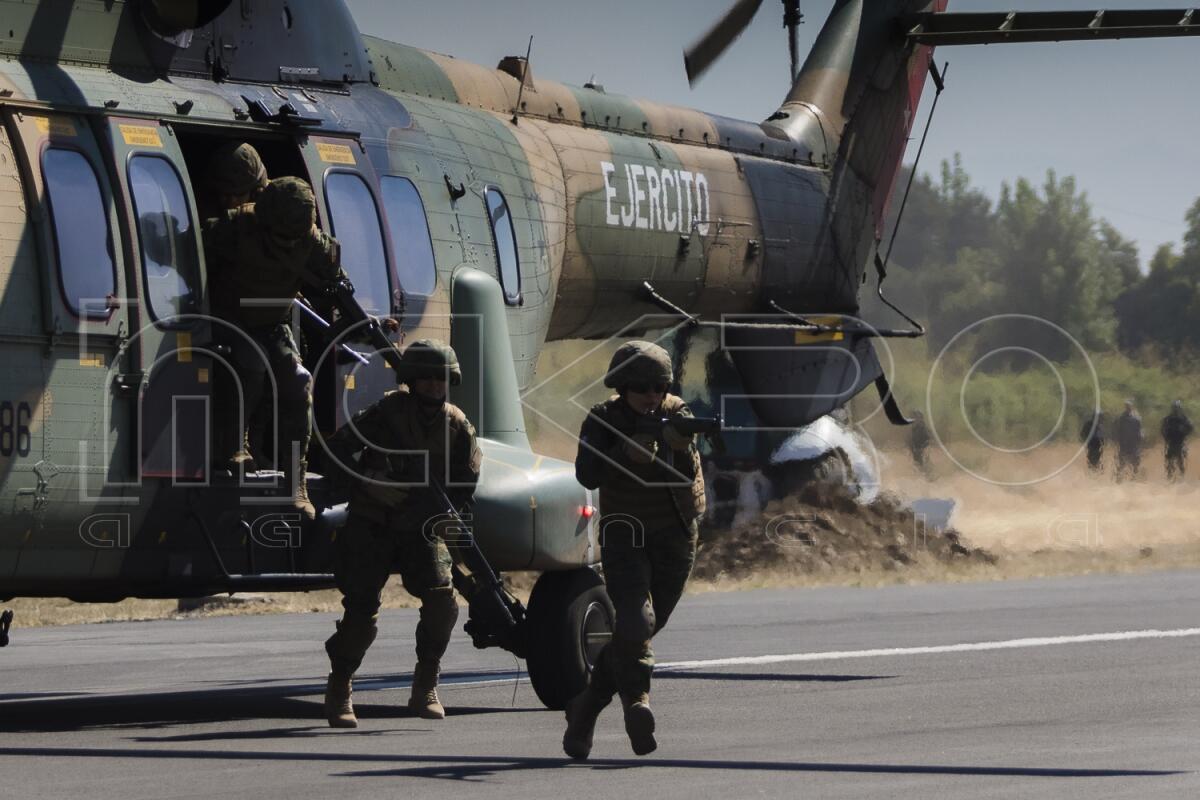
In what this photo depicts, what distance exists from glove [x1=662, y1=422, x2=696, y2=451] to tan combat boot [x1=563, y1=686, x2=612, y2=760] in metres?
1.10

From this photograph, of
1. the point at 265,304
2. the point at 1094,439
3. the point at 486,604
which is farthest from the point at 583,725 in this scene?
the point at 1094,439

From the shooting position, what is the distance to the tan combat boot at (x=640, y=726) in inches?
347

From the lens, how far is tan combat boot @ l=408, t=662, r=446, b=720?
35.7ft

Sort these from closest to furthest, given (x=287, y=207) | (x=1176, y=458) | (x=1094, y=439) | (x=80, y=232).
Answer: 1. (x=80, y=232)
2. (x=287, y=207)
3. (x=1176, y=458)
4. (x=1094, y=439)

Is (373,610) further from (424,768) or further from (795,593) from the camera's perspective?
(795,593)

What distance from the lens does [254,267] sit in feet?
35.3

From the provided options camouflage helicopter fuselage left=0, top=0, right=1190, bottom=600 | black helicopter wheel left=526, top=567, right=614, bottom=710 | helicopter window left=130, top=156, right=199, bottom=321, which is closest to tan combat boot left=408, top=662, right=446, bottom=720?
black helicopter wheel left=526, top=567, right=614, bottom=710

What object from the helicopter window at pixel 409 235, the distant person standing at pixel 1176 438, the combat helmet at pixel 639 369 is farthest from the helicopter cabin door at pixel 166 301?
the distant person standing at pixel 1176 438

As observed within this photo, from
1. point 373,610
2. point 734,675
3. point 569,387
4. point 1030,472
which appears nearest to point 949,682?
point 734,675

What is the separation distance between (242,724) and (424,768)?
2505 millimetres

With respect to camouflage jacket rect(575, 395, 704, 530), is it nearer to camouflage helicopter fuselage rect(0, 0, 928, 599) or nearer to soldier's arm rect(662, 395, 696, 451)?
soldier's arm rect(662, 395, 696, 451)

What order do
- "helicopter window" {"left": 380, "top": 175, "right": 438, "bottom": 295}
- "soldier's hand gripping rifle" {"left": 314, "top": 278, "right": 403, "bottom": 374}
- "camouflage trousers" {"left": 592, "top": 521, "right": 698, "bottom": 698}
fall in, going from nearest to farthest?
"camouflage trousers" {"left": 592, "top": 521, "right": 698, "bottom": 698} → "soldier's hand gripping rifle" {"left": 314, "top": 278, "right": 403, "bottom": 374} → "helicopter window" {"left": 380, "top": 175, "right": 438, "bottom": 295}

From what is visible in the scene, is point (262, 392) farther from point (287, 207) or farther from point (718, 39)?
point (718, 39)

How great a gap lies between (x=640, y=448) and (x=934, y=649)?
19.6 ft
